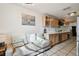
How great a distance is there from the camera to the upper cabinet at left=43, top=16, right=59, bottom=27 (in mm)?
1818

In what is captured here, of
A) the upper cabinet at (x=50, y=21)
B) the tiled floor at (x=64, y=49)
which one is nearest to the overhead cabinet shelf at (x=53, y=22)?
the upper cabinet at (x=50, y=21)

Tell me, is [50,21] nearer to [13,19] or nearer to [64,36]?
[64,36]

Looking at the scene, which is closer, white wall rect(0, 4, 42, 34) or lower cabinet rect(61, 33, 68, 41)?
white wall rect(0, 4, 42, 34)

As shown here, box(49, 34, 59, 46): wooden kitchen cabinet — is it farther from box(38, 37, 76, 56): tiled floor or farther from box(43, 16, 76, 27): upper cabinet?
box(43, 16, 76, 27): upper cabinet

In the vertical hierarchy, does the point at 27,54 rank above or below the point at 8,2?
below

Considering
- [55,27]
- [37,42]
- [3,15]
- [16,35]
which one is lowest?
[37,42]

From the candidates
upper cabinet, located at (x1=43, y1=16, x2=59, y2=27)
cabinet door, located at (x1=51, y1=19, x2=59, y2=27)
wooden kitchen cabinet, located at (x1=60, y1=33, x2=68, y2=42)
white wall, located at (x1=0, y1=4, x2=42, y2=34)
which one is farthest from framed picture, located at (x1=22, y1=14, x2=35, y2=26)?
wooden kitchen cabinet, located at (x1=60, y1=33, x2=68, y2=42)

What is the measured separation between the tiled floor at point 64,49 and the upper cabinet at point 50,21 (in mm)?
347

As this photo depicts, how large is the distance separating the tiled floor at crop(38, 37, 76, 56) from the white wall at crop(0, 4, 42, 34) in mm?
432

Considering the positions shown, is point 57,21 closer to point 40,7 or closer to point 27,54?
point 40,7

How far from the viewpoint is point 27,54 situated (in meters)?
1.80

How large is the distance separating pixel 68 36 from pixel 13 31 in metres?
0.89

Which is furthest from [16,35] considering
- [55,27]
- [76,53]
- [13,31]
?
[76,53]

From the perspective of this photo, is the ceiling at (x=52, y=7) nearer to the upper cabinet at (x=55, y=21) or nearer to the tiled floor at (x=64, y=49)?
the upper cabinet at (x=55, y=21)
